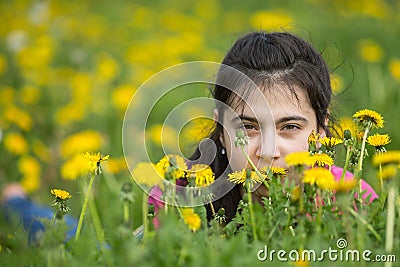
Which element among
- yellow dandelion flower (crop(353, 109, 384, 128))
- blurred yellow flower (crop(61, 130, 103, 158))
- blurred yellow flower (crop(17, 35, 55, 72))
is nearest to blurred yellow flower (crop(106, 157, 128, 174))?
blurred yellow flower (crop(61, 130, 103, 158))

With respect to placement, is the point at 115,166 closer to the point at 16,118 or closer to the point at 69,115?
the point at 16,118

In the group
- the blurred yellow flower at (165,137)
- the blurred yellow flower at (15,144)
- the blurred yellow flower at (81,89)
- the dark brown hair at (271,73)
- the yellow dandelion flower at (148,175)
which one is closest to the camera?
the yellow dandelion flower at (148,175)

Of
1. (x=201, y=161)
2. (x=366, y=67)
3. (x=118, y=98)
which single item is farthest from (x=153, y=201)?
(x=366, y=67)

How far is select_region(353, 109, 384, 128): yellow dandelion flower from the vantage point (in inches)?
51.2

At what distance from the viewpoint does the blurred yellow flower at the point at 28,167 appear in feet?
9.18

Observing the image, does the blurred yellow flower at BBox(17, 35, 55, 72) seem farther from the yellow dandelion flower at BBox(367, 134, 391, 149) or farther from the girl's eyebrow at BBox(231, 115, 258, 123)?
the yellow dandelion flower at BBox(367, 134, 391, 149)

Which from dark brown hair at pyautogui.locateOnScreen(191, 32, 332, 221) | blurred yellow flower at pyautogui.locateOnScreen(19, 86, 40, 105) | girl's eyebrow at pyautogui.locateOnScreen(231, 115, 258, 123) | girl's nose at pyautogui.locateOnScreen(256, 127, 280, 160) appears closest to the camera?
girl's nose at pyautogui.locateOnScreen(256, 127, 280, 160)

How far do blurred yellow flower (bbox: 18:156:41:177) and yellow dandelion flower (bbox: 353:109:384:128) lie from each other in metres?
1.77

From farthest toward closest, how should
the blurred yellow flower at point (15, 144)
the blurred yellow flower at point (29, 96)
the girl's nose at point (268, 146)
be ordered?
the blurred yellow flower at point (29, 96) → the blurred yellow flower at point (15, 144) → the girl's nose at point (268, 146)

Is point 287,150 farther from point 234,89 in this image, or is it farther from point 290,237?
point 290,237

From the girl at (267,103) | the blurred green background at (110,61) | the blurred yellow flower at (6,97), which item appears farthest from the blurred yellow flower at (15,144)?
the girl at (267,103)

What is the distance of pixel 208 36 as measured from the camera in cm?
527

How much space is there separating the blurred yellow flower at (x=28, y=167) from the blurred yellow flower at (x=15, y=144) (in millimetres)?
39

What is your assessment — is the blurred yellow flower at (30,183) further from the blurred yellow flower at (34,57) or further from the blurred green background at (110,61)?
the blurred yellow flower at (34,57)
